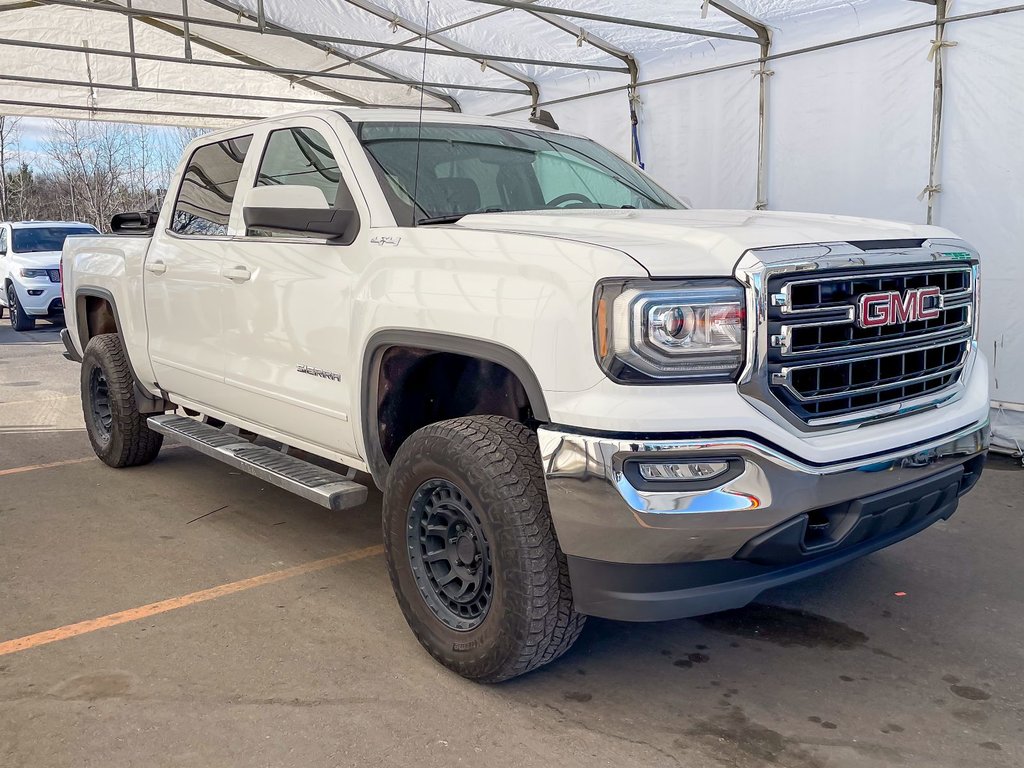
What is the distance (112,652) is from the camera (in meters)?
3.44

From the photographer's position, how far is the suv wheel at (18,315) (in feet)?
50.5

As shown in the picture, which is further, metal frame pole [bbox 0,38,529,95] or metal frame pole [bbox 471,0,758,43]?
metal frame pole [bbox 0,38,529,95]

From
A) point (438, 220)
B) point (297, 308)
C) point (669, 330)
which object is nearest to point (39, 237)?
→ point (297, 308)

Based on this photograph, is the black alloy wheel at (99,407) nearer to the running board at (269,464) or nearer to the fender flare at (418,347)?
the running board at (269,464)

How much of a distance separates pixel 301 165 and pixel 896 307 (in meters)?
2.59

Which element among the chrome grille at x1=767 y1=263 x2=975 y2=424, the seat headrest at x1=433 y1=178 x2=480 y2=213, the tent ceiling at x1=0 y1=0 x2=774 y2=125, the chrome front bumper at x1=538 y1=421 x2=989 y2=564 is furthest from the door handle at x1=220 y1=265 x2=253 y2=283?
the tent ceiling at x1=0 y1=0 x2=774 y2=125

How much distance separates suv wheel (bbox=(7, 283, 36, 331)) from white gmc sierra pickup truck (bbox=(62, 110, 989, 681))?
12857mm

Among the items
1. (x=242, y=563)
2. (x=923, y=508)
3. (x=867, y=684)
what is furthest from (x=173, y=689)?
(x=923, y=508)

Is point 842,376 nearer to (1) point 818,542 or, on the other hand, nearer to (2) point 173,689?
(1) point 818,542

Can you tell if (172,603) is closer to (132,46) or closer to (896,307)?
(896,307)

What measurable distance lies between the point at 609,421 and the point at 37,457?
17.5 feet

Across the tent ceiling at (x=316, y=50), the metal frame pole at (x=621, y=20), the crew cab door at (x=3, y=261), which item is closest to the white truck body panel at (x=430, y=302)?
the metal frame pole at (x=621, y=20)

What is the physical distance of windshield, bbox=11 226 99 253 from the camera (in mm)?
15797

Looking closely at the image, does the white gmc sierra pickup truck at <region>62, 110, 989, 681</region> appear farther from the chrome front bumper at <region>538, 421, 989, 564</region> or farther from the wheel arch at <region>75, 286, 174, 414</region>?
the wheel arch at <region>75, 286, 174, 414</region>
